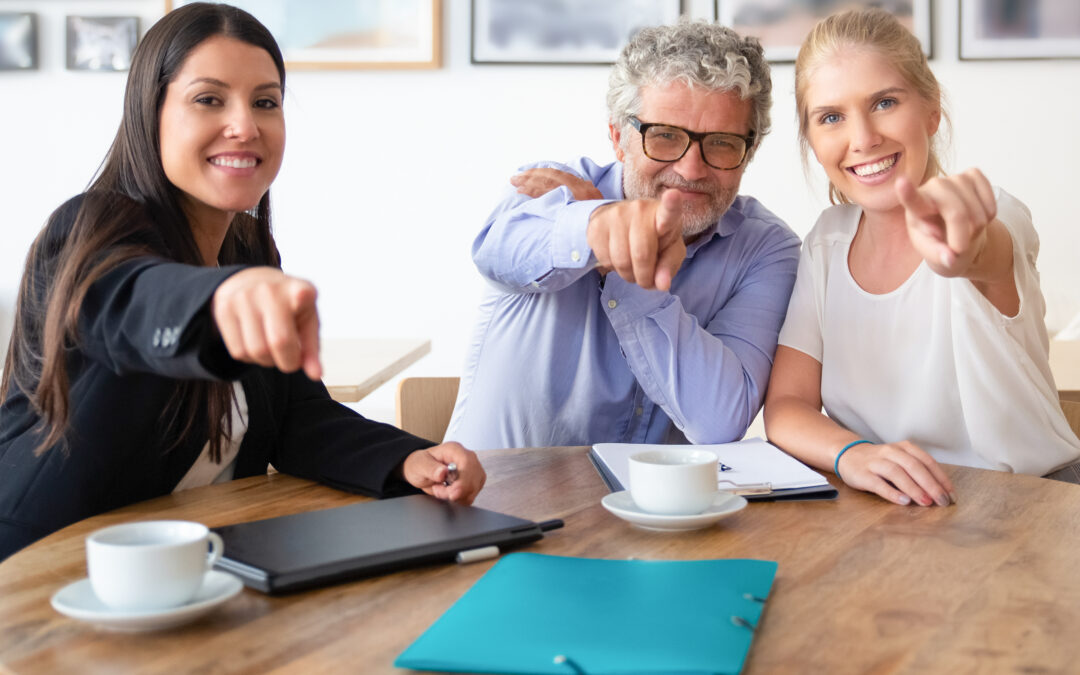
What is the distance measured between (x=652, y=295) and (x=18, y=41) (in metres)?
3.39

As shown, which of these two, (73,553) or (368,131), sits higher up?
(368,131)

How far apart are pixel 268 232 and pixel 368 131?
2525mm

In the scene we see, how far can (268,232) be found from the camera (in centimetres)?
159

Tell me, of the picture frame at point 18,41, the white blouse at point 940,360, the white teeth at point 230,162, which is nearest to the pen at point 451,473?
the white teeth at point 230,162

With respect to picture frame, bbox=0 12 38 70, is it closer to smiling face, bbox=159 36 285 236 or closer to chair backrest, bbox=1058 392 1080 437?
smiling face, bbox=159 36 285 236

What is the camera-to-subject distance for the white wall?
3854 mm

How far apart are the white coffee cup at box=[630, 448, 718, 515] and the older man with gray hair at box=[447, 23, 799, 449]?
0.60m

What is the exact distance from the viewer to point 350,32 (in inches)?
155

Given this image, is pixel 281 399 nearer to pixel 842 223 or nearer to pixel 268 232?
pixel 268 232

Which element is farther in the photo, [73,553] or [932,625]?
[73,553]

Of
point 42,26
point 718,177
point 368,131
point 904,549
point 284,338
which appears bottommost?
point 904,549

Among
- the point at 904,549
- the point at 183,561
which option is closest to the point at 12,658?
the point at 183,561

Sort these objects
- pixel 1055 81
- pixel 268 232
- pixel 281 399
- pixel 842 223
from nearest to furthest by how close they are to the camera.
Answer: pixel 281 399
pixel 268 232
pixel 842 223
pixel 1055 81

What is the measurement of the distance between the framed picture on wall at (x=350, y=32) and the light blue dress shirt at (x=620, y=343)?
2.17 m
